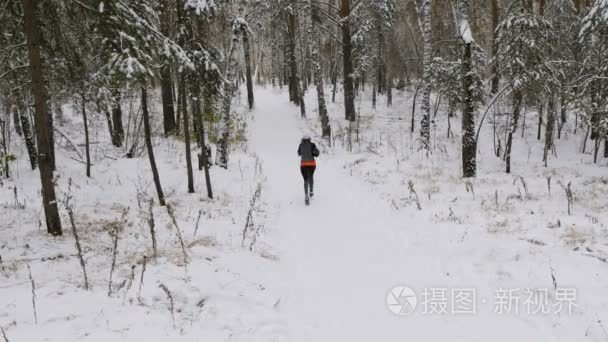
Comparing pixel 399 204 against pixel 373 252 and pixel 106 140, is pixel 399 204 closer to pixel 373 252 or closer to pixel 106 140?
pixel 373 252

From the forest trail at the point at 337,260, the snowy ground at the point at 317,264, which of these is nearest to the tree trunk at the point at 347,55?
the forest trail at the point at 337,260

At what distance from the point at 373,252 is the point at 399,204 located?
9.77 ft

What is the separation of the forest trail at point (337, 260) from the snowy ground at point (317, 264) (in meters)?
0.03

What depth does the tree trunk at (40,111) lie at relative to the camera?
6.88 m

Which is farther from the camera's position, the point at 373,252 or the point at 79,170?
the point at 79,170

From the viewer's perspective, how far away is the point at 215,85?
35.9ft

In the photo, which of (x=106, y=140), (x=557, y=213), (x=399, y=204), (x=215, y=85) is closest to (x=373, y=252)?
(x=399, y=204)

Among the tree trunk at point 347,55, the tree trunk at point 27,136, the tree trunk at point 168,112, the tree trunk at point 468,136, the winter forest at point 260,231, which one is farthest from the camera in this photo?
the tree trunk at point 347,55
